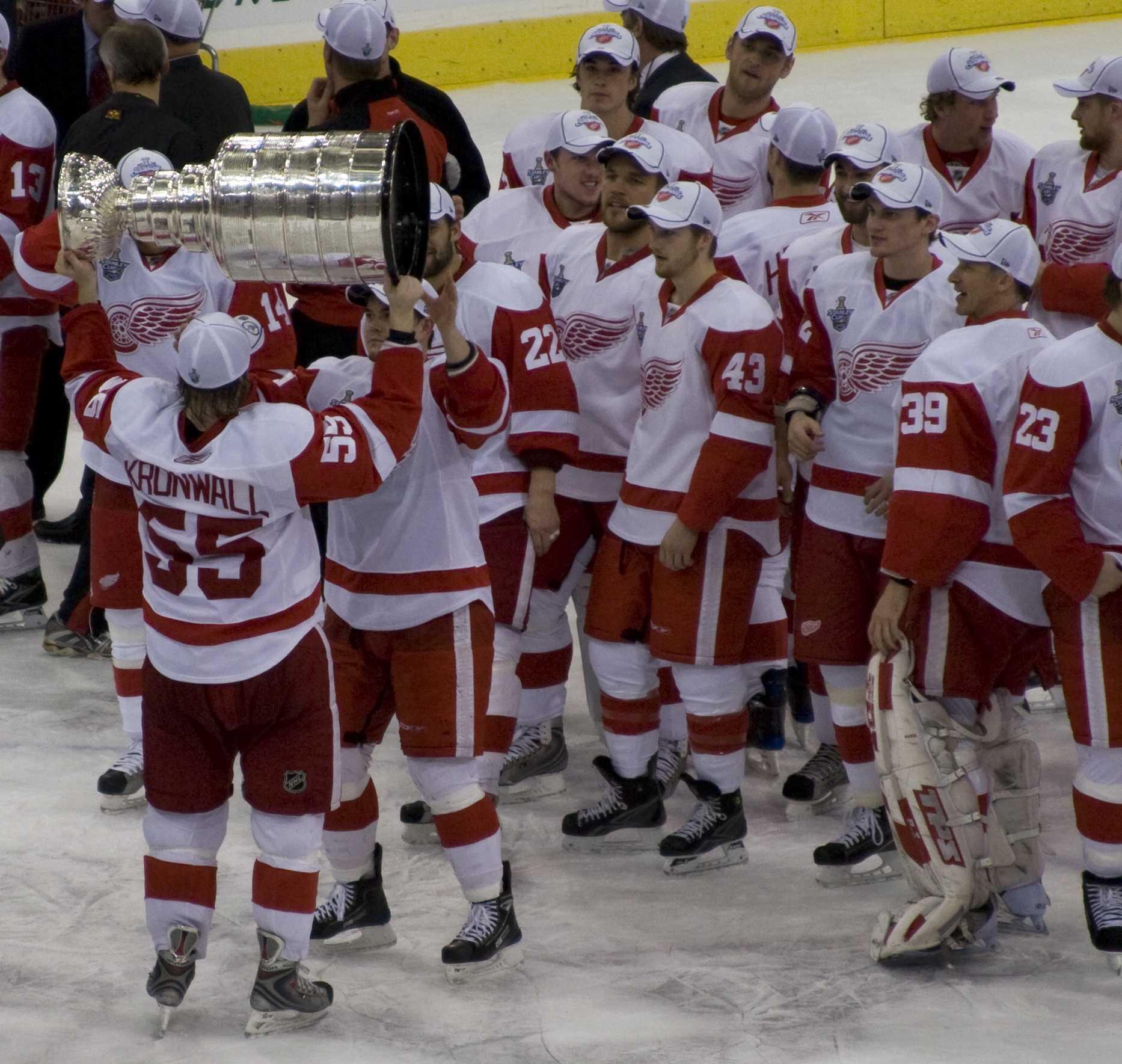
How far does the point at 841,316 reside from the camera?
372cm

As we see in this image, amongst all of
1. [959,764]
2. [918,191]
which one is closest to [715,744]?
[959,764]

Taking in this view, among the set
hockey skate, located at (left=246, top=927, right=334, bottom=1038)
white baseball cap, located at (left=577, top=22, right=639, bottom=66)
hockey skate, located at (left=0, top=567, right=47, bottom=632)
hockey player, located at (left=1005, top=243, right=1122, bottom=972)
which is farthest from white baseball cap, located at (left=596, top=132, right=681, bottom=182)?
hockey skate, located at (left=0, top=567, right=47, bottom=632)

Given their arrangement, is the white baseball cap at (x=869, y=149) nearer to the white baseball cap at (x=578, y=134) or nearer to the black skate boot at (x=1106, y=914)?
the white baseball cap at (x=578, y=134)

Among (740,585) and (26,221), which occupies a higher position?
(26,221)

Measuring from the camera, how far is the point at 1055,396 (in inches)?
121

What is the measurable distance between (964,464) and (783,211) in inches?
54.3

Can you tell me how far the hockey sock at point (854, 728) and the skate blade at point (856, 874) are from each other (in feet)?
0.45

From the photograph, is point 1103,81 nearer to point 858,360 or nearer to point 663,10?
point 858,360

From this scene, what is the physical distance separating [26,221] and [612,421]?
6.43 feet

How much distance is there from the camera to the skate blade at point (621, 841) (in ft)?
12.9

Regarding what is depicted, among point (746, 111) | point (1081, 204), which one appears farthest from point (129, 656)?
point (1081, 204)

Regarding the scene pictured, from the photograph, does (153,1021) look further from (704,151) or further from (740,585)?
(704,151)

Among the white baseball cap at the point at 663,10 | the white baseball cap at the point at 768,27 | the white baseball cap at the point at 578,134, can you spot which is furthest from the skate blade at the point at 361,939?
the white baseball cap at the point at 663,10

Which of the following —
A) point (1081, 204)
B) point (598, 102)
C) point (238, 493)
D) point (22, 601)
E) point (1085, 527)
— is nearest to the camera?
point (238, 493)
